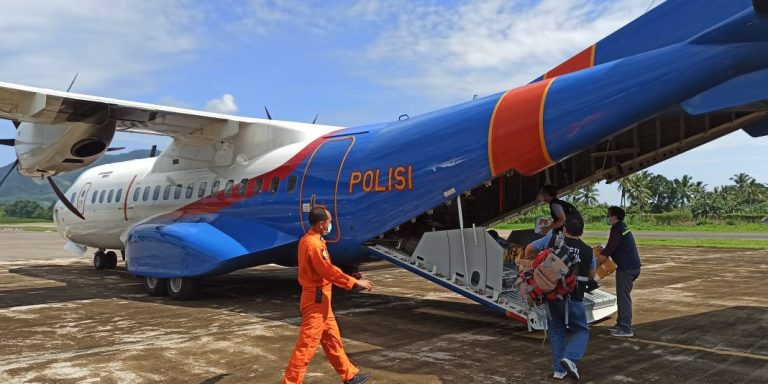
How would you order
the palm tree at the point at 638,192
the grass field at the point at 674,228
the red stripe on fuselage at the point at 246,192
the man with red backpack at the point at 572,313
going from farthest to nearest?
the palm tree at the point at 638,192
the grass field at the point at 674,228
the red stripe on fuselage at the point at 246,192
the man with red backpack at the point at 572,313

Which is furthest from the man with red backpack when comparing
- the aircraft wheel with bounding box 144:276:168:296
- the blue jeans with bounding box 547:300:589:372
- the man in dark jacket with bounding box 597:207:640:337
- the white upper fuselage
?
the aircraft wheel with bounding box 144:276:168:296

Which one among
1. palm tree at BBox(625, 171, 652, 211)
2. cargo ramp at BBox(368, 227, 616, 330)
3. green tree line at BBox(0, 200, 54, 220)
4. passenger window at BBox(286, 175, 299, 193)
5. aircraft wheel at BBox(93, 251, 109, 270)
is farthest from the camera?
green tree line at BBox(0, 200, 54, 220)

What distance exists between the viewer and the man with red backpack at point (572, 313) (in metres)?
5.43

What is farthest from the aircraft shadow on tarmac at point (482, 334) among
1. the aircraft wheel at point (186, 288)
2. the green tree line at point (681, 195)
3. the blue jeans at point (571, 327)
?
the green tree line at point (681, 195)

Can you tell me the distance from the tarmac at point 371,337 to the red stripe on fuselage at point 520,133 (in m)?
2.22

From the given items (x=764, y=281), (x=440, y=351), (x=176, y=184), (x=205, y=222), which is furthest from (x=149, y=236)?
(x=764, y=281)

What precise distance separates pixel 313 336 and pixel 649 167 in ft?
22.3

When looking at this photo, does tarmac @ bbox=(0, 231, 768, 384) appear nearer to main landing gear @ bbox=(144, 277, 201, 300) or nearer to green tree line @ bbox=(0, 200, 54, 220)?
main landing gear @ bbox=(144, 277, 201, 300)

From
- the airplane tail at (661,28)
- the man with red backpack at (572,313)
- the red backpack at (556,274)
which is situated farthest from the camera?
the airplane tail at (661,28)

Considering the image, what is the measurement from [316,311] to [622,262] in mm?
4439

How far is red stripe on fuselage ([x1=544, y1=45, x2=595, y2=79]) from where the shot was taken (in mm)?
7695

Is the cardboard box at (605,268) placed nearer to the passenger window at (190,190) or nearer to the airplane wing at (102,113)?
the airplane wing at (102,113)

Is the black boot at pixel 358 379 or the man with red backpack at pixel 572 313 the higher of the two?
the man with red backpack at pixel 572 313

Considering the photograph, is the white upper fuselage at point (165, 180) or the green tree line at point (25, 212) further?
the green tree line at point (25, 212)
